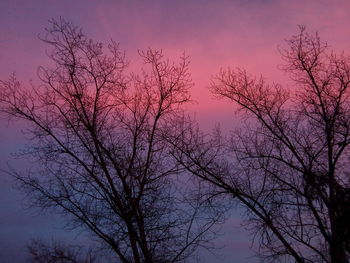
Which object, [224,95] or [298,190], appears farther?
[224,95]

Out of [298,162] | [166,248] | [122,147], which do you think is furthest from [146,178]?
[298,162]

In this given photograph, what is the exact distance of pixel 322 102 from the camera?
18.7m

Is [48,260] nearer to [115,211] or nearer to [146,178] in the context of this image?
[115,211]

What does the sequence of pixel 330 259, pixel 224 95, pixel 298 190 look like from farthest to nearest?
pixel 224 95 → pixel 298 190 → pixel 330 259

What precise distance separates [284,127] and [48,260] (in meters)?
9.24

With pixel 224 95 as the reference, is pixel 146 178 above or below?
below

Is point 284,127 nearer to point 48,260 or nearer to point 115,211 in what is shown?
point 115,211

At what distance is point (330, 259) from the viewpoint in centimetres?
1727

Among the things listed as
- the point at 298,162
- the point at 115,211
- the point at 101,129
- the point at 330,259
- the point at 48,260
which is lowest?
the point at 330,259

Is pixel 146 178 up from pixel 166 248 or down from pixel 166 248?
up

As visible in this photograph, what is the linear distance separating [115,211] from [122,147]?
212cm

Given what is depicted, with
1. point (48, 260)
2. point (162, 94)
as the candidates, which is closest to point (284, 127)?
point (162, 94)

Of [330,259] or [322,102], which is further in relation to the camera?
[322,102]

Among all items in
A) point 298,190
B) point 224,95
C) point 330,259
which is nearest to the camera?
point 330,259
